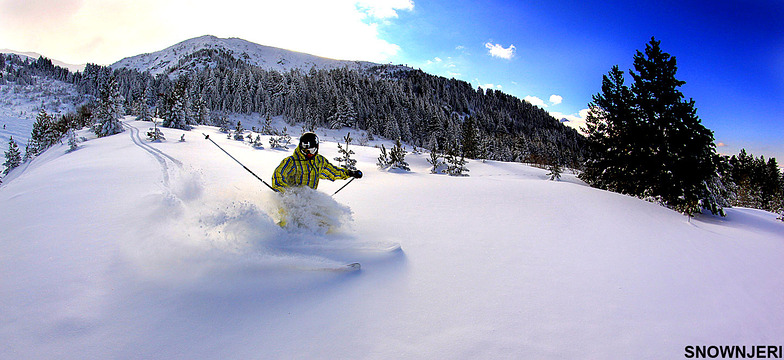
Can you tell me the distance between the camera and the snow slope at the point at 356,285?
2.29m

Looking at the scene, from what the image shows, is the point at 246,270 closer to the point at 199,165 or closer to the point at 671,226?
the point at 671,226

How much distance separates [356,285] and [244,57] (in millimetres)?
209916

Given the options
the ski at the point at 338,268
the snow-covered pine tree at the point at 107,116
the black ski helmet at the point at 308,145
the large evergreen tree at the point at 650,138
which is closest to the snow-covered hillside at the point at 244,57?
the snow-covered pine tree at the point at 107,116

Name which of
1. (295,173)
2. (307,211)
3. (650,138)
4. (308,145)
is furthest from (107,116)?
(650,138)

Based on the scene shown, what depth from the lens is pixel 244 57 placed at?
6949 inches

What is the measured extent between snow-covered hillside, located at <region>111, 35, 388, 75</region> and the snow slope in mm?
185576

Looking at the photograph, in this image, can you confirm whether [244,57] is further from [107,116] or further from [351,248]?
[351,248]

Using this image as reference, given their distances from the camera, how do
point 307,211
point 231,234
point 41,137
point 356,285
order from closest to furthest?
1. point 356,285
2. point 231,234
3. point 307,211
4. point 41,137

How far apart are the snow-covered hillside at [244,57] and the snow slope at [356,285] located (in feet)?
609

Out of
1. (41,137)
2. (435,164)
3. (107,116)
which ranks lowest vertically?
(41,137)

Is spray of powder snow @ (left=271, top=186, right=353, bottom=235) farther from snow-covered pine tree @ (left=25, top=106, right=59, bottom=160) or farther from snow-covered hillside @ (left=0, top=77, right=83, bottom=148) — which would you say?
snow-covered hillside @ (left=0, top=77, right=83, bottom=148)

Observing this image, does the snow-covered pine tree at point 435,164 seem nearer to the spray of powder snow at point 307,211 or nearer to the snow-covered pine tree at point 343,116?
the spray of powder snow at point 307,211

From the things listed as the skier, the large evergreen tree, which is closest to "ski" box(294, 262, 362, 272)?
the skier

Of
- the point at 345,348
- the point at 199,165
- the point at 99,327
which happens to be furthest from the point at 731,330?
the point at 199,165
